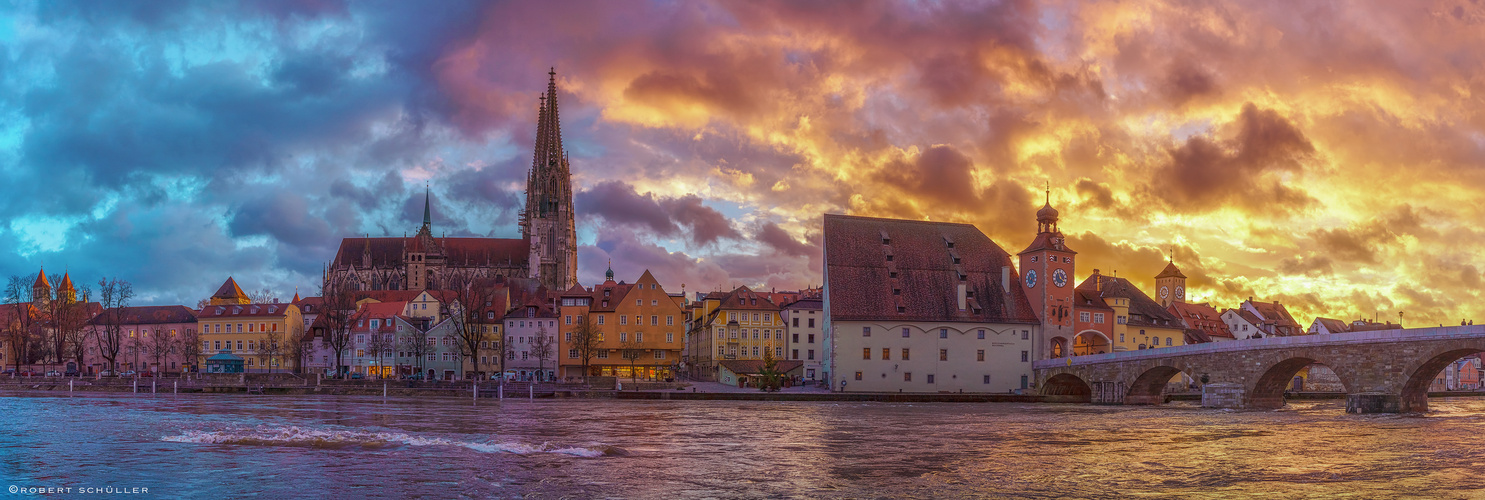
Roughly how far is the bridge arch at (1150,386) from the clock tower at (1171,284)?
71881 millimetres

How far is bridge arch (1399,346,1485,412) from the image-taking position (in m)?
46.8

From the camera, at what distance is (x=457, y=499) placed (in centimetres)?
1855

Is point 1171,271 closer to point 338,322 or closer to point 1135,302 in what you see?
point 1135,302

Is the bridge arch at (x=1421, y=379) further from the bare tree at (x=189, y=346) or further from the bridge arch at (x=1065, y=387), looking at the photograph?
the bare tree at (x=189, y=346)

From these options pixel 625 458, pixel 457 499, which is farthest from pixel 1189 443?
pixel 457 499

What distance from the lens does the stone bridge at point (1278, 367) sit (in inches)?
1868

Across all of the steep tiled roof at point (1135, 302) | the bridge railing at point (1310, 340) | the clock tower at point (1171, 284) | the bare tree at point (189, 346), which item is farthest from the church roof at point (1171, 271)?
the bare tree at point (189, 346)

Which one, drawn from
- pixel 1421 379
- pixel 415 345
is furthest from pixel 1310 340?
pixel 415 345

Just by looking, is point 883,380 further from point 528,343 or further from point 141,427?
point 141,427

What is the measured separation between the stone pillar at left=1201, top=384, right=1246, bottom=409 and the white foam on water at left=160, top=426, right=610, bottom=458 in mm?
39595

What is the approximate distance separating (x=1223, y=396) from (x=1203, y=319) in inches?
2788

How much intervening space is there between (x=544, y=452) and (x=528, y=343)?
64.8 m

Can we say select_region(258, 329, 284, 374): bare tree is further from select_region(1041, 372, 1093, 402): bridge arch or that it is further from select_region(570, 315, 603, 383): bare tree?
select_region(1041, 372, 1093, 402): bridge arch

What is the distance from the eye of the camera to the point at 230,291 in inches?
5162
